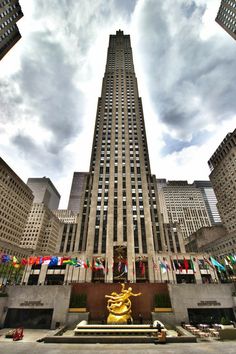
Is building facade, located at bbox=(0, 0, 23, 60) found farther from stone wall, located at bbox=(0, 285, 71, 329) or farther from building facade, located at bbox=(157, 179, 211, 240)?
→ building facade, located at bbox=(157, 179, 211, 240)

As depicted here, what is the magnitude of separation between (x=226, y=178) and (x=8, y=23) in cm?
11780

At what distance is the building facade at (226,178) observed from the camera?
87938 millimetres

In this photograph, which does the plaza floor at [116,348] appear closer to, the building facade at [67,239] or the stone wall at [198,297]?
the stone wall at [198,297]

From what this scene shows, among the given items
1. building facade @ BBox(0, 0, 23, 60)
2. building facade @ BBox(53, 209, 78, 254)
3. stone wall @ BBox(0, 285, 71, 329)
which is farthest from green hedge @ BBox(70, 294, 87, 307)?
building facade @ BBox(0, 0, 23, 60)

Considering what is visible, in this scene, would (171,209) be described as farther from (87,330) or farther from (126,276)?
(87,330)

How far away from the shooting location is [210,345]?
53.9 ft

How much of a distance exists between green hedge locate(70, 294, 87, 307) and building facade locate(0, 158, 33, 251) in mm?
70360

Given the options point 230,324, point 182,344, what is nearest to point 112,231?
point 230,324

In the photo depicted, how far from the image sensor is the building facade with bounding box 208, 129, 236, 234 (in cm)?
8794

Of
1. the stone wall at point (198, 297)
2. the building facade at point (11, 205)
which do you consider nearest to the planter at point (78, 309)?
the stone wall at point (198, 297)

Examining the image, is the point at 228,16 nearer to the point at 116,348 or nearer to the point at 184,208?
the point at 116,348

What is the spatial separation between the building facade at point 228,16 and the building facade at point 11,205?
117087 millimetres

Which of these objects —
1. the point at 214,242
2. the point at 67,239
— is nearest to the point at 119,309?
the point at 67,239

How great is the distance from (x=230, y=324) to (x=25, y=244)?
453 feet
